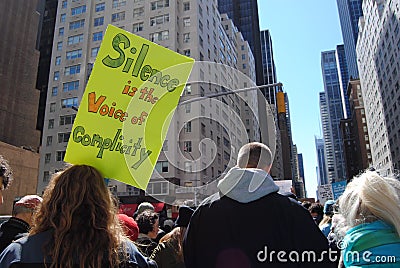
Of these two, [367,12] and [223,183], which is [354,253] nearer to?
[223,183]

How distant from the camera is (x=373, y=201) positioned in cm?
215

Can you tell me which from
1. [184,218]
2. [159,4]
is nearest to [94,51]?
[159,4]

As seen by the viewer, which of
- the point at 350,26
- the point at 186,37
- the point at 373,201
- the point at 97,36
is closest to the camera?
the point at 373,201

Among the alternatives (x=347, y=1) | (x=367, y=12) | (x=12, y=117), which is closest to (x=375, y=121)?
(x=367, y=12)

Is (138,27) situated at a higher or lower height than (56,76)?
higher

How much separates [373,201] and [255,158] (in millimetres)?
905

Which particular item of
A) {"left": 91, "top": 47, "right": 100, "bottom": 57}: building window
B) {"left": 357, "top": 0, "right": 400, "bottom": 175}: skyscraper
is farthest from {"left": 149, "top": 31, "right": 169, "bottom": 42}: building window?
{"left": 357, "top": 0, "right": 400, "bottom": 175}: skyscraper

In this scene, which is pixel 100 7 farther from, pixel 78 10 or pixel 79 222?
pixel 79 222

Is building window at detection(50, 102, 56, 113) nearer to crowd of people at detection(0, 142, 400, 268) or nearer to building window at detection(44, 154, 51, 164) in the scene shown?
building window at detection(44, 154, 51, 164)

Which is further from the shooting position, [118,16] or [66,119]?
[118,16]

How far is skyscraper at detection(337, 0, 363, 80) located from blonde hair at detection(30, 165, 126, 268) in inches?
7368

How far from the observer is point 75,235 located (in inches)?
72.0

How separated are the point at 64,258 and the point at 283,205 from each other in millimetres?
1448

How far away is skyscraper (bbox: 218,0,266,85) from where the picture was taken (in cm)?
10188
